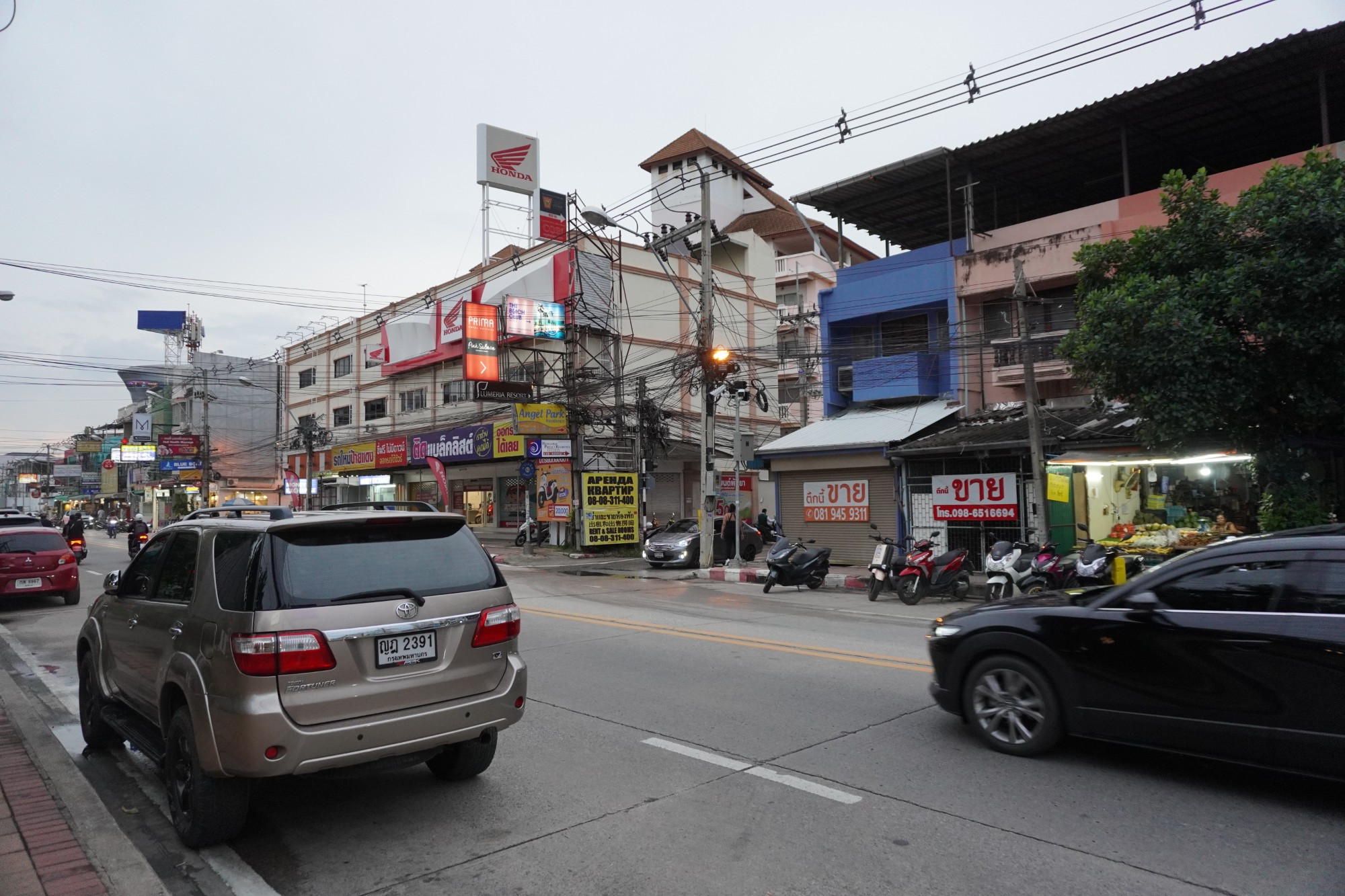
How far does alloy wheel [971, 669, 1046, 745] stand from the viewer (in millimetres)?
5477

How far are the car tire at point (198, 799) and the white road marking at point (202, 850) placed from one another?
113 mm

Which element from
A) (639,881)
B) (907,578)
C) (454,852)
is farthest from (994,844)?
(907,578)

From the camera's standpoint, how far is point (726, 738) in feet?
19.7

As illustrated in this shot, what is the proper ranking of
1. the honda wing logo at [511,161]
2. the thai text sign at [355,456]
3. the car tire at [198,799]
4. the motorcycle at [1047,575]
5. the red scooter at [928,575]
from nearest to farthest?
the car tire at [198,799] < the motorcycle at [1047,575] < the red scooter at [928,575] < the honda wing logo at [511,161] < the thai text sign at [355,456]

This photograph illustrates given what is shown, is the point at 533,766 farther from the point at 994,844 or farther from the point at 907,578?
the point at 907,578

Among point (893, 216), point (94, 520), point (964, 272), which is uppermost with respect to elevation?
point (893, 216)

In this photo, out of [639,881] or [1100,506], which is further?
[1100,506]

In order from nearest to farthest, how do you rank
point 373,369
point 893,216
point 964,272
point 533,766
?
point 533,766 < point 964,272 < point 893,216 < point 373,369

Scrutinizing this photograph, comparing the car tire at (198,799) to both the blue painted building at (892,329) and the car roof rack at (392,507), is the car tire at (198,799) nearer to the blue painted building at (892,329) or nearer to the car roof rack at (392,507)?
the car roof rack at (392,507)

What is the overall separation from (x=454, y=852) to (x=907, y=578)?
1153cm

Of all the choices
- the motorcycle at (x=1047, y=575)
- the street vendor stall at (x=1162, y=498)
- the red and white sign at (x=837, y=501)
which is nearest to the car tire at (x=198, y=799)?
the motorcycle at (x=1047, y=575)

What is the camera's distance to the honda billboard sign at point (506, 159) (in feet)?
130

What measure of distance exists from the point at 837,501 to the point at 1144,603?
16.1 meters

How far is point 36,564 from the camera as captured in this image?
14.8 m
